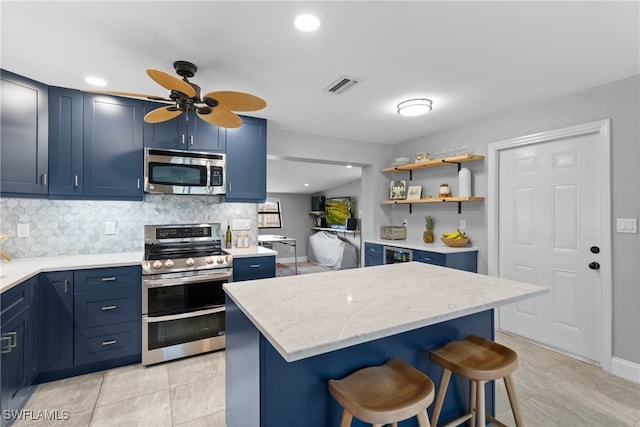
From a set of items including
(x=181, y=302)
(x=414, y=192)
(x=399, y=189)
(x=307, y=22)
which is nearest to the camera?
(x=307, y=22)

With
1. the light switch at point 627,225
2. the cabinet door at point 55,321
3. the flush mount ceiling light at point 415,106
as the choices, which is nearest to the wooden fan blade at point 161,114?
the cabinet door at point 55,321

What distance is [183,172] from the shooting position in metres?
3.10

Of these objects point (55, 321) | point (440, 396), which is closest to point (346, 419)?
point (440, 396)

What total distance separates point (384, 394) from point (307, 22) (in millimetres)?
1920

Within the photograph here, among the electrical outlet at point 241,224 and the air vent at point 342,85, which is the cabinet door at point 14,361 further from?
the air vent at point 342,85

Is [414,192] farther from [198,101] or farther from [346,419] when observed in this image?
[346,419]

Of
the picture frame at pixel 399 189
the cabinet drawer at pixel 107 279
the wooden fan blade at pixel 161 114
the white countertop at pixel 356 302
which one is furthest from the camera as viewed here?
the picture frame at pixel 399 189

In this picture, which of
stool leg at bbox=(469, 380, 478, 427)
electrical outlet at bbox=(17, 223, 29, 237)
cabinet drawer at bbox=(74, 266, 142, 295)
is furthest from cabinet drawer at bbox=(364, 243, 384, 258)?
electrical outlet at bbox=(17, 223, 29, 237)

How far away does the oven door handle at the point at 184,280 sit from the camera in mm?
2674

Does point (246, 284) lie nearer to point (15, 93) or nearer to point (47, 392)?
point (47, 392)

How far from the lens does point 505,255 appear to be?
11.1ft

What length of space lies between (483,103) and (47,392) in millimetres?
4442

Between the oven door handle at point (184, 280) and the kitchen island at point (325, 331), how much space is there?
49.3 inches

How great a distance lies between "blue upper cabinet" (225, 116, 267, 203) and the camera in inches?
134
